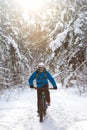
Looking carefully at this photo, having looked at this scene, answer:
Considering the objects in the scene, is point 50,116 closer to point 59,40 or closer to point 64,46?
point 59,40

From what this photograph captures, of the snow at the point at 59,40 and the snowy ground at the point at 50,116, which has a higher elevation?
the snow at the point at 59,40

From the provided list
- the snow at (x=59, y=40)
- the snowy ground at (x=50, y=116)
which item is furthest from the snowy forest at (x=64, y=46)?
the snowy ground at (x=50, y=116)

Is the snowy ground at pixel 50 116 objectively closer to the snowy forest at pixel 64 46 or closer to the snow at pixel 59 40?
the snowy forest at pixel 64 46

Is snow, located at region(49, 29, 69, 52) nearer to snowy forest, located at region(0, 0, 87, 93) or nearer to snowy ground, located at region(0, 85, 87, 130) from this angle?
snowy forest, located at region(0, 0, 87, 93)

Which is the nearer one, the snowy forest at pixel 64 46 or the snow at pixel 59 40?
the snowy forest at pixel 64 46

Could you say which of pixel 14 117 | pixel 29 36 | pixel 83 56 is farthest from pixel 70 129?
pixel 29 36

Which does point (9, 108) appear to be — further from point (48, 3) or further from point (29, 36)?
point (29, 36)

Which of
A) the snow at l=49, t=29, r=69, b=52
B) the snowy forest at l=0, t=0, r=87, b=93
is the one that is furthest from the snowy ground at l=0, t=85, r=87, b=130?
the snow at l=49, t=29, r=69, b=52

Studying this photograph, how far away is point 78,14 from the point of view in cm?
1302

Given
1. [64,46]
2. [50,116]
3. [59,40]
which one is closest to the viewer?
[50,116]

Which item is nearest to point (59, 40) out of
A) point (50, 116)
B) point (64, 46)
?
point (64, 46)

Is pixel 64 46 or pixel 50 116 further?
pixel 64 46

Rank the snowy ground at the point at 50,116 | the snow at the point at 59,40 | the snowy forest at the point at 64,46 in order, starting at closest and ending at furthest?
the snowy ground at the point at 50,116 < the snowy forest at the point at 64,46 < the snow at the point at 59,40

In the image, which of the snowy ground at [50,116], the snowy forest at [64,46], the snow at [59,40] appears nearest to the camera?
the snowy ground at [50,116]
